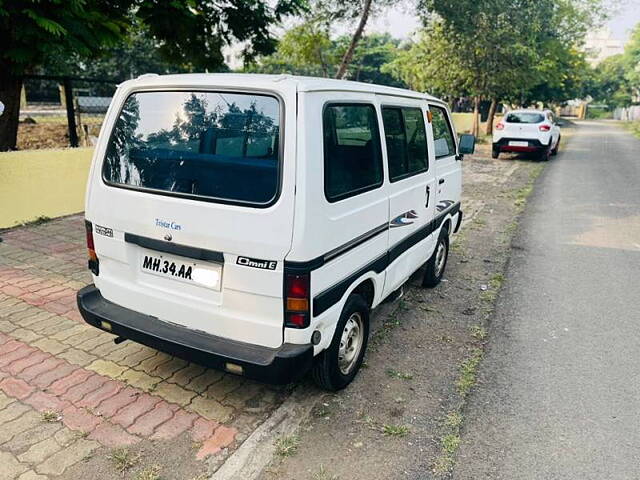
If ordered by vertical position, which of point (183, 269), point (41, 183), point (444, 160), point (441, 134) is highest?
point (441, 134)

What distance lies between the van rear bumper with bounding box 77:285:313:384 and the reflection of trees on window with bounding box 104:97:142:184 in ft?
2.83

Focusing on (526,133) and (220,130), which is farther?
(526,133)

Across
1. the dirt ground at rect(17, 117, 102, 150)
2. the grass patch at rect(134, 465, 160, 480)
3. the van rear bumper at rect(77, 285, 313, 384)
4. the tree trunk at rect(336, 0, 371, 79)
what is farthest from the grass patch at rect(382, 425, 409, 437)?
the tree trunk at rect(336, 0, 371, 79)

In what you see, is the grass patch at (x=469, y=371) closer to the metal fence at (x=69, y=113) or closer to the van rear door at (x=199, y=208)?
the van rear door at (x=199, y=208)

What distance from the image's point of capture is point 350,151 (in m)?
3.04

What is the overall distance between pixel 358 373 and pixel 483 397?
0.89 m

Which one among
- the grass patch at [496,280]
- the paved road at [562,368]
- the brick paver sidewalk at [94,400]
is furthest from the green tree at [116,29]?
the paved road at [562,368]

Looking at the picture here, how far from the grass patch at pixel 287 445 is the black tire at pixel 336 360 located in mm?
436

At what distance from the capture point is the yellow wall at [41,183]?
6637 mm

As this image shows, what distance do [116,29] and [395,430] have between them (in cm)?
666

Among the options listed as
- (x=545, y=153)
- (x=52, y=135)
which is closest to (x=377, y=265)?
(x=52, y=135)

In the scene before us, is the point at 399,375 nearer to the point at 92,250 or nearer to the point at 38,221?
the point at 92,250

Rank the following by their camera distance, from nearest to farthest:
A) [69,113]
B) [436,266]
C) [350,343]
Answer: [350,343] < [436,266] < [69,113]

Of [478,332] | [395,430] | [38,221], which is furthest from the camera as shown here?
[38,221]
